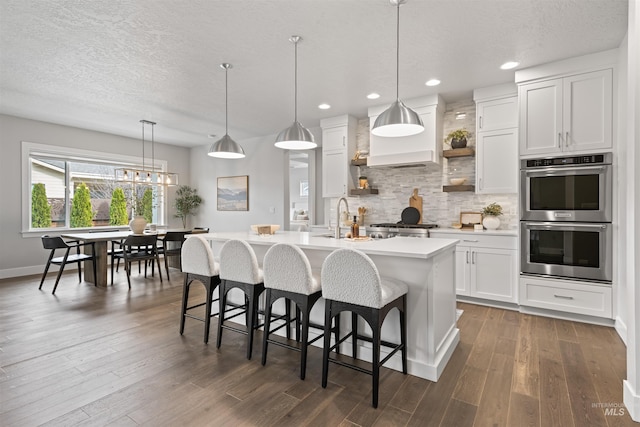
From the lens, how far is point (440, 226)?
4.82 meters

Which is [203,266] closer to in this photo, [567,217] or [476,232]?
[476,232]

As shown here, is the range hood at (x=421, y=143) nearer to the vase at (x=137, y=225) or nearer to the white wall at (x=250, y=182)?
the white wall at (x=250, y=182)

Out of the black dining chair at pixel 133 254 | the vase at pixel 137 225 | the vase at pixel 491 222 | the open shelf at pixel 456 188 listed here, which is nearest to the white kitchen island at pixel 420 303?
the vase at pixel 491 222

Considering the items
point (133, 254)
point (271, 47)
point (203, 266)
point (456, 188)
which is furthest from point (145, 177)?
point (456, 188)

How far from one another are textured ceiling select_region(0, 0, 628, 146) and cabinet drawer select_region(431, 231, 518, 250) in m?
1.87

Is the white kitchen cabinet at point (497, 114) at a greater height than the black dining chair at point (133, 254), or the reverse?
the white kitchen cabinet at point (497, 114)

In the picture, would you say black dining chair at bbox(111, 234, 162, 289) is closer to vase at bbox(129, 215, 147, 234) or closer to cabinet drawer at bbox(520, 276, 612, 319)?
vase at bbox(129, 215, 147, 234)

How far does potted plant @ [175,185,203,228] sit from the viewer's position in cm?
787

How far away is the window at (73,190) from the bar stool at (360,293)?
5.56 meters

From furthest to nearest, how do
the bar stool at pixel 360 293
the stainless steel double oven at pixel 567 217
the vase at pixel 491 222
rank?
the vase at pixel 491 222 → the stainless steel double oven at pixel 567 217 → the bar stool at pixel 360 293

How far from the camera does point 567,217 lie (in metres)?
3.43

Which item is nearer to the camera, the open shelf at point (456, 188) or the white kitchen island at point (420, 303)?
the white kitchen island at point (420, 303)

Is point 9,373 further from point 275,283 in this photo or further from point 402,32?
point 402,32

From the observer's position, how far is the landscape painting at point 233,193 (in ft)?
23.8
